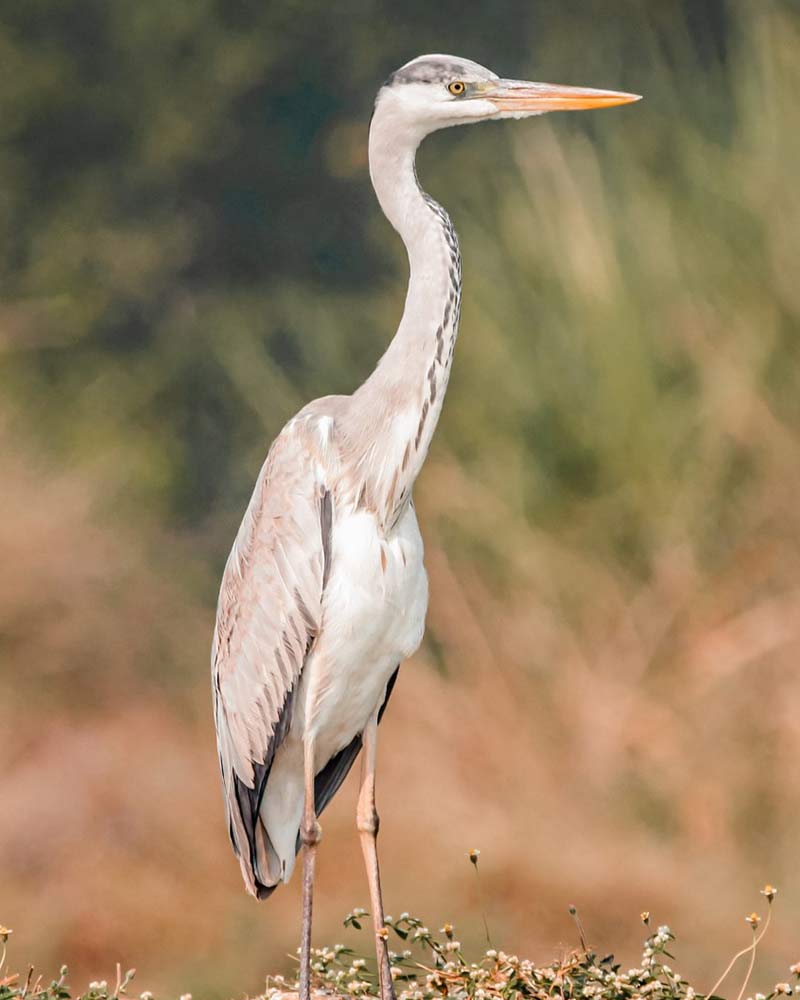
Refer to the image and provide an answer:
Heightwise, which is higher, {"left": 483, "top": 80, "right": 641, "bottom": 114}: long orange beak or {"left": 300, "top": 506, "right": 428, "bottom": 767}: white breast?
{"left": 483, "top": 80, "right": 641, "bottom": 114}: long orange beak

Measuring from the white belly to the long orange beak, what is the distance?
2.49 feet

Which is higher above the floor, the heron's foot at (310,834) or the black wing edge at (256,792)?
the black wing edge at (256,792)

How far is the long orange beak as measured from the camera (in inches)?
140

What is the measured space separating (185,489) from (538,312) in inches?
95.2

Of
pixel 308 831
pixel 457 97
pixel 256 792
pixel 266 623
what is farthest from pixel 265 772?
pixel 457 97

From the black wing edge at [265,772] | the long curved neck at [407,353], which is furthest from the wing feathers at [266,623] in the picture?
the long curved neck at [407,353]

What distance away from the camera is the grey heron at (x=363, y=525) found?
3.43 meters

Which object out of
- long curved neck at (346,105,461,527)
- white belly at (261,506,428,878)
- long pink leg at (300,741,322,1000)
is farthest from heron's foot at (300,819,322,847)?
long curved neck at (346,105,461,527)

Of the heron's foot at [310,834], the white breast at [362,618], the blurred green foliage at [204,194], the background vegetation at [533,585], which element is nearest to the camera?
the white breast at [362,618]

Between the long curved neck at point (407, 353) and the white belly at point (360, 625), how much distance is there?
0.06 metres

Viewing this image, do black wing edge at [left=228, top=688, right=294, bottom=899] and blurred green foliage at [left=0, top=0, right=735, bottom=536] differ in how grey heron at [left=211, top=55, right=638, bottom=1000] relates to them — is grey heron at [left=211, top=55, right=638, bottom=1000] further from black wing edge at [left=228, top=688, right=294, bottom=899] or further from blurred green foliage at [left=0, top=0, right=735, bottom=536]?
blurred green foliage at [left=0, top=0, right=735, bottom=536]

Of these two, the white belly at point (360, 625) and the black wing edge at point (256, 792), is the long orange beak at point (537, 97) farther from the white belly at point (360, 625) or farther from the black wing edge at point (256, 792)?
the black wing edge at point (256, 792)

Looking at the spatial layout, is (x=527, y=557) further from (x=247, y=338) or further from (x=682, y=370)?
(x=247, y=338)

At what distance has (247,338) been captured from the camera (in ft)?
27.3
